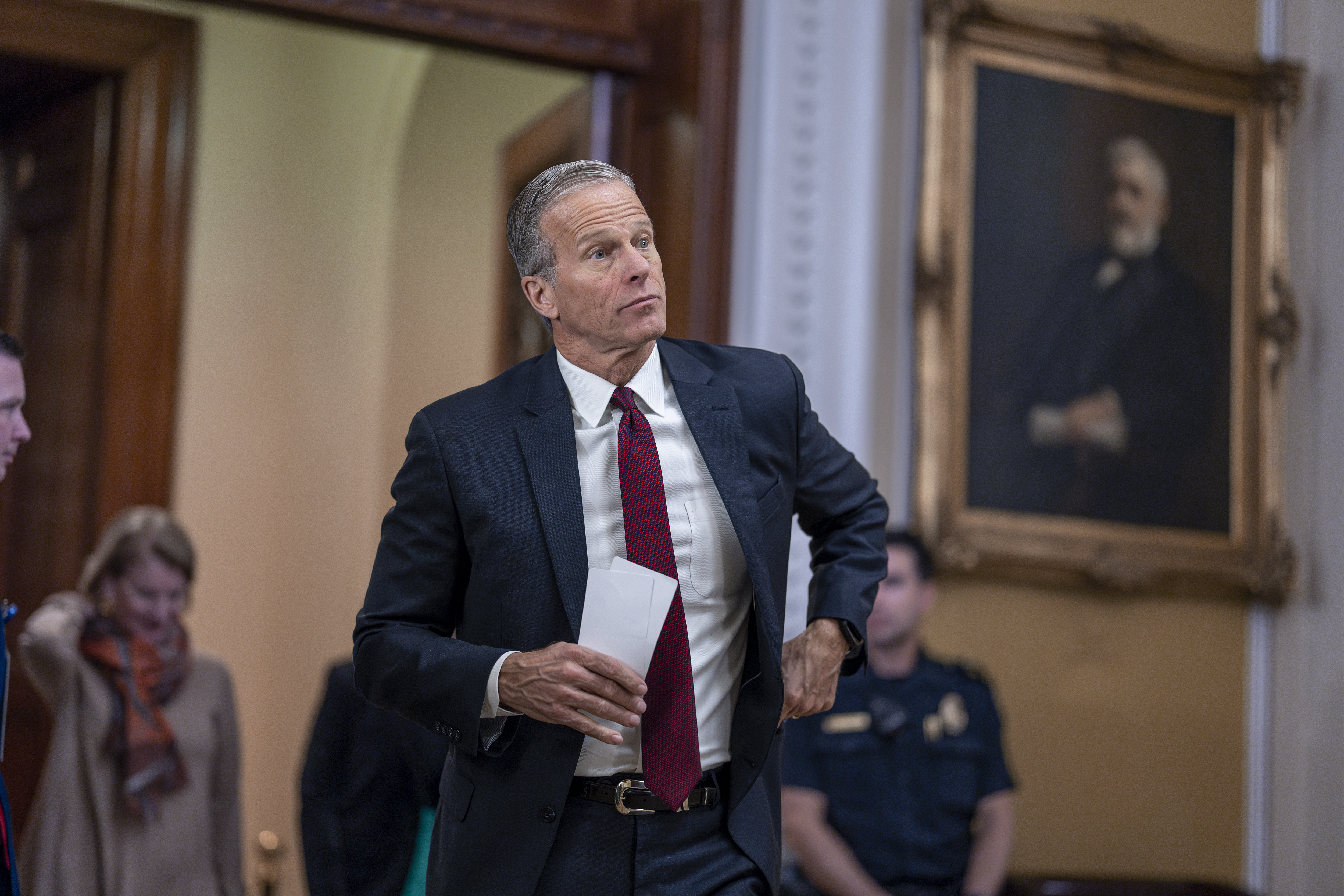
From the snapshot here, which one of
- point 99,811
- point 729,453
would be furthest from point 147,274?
point 729,453

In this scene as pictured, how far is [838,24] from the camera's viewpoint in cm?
514

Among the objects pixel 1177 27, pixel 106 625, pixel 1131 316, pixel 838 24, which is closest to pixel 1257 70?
pixel 1177 27

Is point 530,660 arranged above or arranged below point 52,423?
below

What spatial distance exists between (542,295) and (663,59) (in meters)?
3.06

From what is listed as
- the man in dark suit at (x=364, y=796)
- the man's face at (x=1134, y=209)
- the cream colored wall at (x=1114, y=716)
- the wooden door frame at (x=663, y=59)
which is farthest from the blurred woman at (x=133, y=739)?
the man's face at (x=1134, y=209)

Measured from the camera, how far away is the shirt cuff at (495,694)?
2.14 meters

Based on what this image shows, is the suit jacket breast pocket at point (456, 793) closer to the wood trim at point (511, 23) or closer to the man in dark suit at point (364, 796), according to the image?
the man in dark suit at point (364, 796)

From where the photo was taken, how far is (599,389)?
2379 mm

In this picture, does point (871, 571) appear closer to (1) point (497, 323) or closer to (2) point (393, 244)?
(1) point (497, 323)

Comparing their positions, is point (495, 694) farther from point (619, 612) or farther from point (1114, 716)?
point (1114, 716)

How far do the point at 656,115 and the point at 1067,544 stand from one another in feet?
6.94

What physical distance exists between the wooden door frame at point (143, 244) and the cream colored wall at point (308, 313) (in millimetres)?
177

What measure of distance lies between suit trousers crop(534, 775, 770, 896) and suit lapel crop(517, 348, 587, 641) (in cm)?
29

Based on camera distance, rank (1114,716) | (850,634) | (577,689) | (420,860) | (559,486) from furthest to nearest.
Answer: (1114,716) → (420,860) → (850,634) → (559,486) → (577,689)
